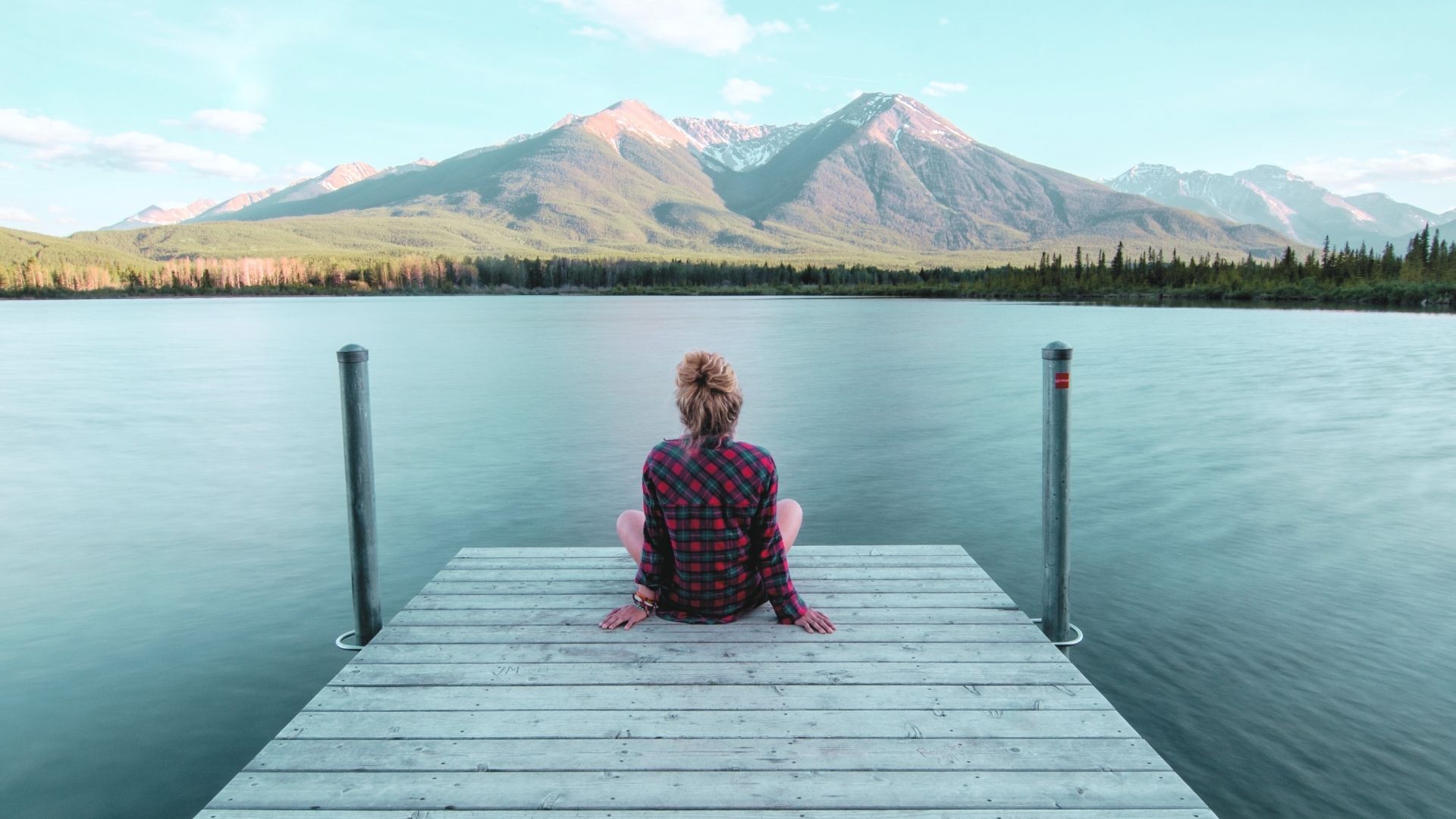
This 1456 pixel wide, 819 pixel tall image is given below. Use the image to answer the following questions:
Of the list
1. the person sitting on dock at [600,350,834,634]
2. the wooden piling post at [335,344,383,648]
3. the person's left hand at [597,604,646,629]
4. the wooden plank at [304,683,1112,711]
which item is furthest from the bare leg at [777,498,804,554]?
the wooden piling post at [335,344,383,648]

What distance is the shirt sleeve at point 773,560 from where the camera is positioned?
219 inches

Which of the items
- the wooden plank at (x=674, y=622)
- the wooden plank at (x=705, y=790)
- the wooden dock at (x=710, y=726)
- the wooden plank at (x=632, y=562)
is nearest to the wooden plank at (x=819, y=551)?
the wooden plank at (x=632, y=562)

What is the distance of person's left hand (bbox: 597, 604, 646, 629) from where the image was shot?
5.91 meters

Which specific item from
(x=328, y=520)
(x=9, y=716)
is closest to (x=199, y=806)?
(x=9, y=716)

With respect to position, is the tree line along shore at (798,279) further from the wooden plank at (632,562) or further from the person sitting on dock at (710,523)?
the person sitting on dock at (710,523)

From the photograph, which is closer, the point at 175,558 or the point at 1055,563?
the point at 1055,563

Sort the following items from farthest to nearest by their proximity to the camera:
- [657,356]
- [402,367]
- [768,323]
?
[768,323]
[657,356]
[402,367]

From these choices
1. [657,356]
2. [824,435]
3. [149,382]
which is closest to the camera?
[824,435]

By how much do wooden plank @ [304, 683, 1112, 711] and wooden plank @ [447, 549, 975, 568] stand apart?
7.98 feet

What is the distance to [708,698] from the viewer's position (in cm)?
490

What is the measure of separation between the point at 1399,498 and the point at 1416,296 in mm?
86350

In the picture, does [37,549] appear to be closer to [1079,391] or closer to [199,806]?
[199,806]

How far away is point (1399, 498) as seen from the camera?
49.0ft

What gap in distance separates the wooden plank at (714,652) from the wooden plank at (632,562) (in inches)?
70.9
